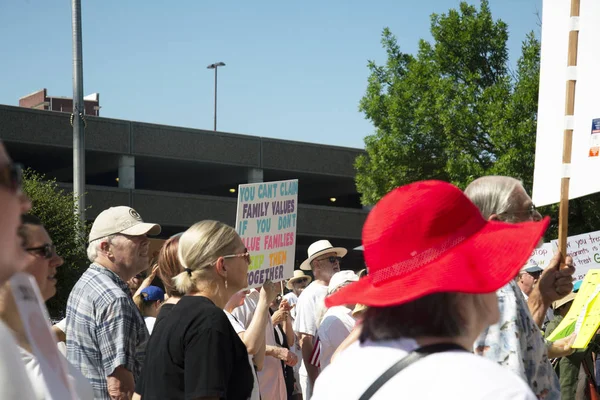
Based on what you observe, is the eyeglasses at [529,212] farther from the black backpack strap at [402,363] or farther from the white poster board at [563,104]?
the black backpack strap at [402,363]

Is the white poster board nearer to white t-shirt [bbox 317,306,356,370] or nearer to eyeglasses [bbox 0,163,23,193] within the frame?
eyeglasses [bbox 0,163,23,193]

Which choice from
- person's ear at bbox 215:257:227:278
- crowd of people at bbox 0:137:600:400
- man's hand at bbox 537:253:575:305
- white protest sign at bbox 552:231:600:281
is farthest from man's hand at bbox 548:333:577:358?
white protest sign at bbox 552:231:600:281

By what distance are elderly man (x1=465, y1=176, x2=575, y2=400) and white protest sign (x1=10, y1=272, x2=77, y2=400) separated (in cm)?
211

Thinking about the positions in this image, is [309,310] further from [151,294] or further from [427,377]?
[427,377]

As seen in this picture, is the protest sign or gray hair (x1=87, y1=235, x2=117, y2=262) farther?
gray hair (x1=87, y1=235, x2=117, y2=262)

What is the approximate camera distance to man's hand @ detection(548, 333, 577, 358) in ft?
14.2

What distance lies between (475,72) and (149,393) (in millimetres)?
25330

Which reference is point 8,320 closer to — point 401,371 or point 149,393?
point 401,371

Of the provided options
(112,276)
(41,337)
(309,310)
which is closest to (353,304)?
(112,276)

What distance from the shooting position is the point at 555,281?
3.80 metres

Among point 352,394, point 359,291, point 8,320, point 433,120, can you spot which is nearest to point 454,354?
point 352,394

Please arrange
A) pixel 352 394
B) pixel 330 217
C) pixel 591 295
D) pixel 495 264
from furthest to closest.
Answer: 1. pixel 330 217
2. pixel 591 295
3. pixel 495 264
4. pixel 352 394

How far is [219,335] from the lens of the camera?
3695 millimetres

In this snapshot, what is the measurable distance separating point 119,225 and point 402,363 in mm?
3604
